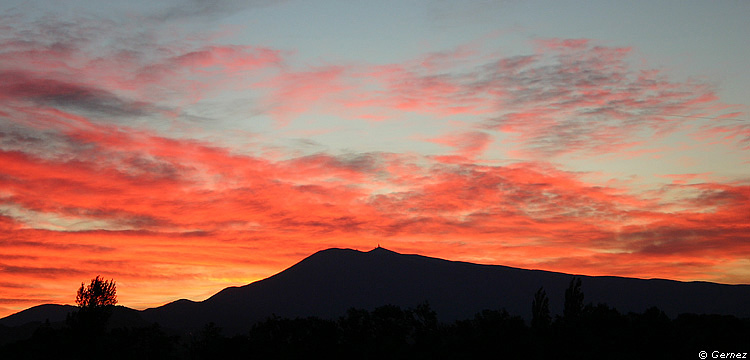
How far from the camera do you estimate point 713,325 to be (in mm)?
75812

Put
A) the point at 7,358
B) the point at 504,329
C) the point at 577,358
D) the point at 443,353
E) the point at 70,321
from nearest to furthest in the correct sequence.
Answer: the point at 577,358 < the point at 443,353 < the point at 504,329 < the point at 7,358 < the point at 70,321

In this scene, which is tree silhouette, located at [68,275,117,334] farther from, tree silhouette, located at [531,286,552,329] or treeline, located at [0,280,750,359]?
tree silhouette, located at [531,286,552,329]

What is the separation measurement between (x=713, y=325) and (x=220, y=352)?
58666 millimetres

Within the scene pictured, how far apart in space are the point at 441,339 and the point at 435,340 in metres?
1.09

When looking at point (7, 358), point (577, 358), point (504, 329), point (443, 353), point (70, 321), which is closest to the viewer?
point (577, 358)

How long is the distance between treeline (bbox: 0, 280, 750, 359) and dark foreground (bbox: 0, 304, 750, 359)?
11cm

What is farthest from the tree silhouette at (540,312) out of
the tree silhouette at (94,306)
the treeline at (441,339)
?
the tree silhouette at (94,306)

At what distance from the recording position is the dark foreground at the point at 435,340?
67438 millimetres

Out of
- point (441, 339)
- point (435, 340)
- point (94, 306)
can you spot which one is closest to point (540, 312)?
point (441, 339)

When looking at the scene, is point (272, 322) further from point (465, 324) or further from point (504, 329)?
point (504, 329)

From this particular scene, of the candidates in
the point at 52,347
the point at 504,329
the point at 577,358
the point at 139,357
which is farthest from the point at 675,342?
the point at 52,347

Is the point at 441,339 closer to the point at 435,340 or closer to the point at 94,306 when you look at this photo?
the point at 435,340

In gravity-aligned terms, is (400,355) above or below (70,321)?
below

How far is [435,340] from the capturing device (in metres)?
79.6
